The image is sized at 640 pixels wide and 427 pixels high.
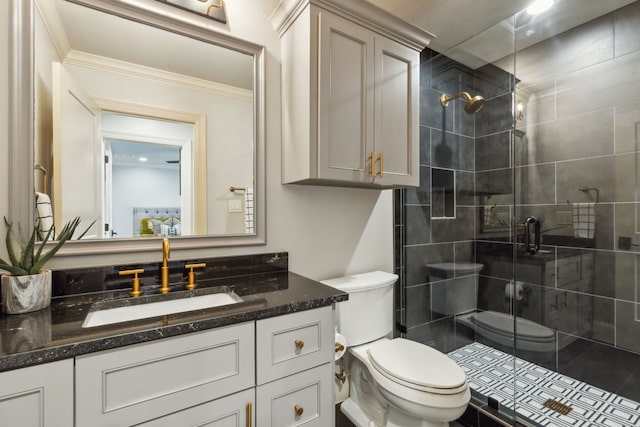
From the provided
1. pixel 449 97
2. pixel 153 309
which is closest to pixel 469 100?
pixel 449 97

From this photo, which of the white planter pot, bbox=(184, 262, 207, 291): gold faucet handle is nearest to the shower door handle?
bbox=(184, 262, 207, 291): gold faucet handle

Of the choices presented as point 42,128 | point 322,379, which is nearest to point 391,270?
point 322,379

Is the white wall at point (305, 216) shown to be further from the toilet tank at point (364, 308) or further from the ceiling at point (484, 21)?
the ceiling at point (484, 21)

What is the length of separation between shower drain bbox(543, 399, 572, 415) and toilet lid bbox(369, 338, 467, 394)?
87 centimetres

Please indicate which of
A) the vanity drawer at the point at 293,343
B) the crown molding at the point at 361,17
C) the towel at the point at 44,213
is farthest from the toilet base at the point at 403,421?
the crown molding at the point at 361,17

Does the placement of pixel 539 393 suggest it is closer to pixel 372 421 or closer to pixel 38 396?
pixel 372 421

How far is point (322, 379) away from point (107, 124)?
4.30 ft

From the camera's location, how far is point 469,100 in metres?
2.22

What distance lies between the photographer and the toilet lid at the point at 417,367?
121 cm

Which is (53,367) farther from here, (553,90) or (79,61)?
(553,90)

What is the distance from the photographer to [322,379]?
3.37 feet

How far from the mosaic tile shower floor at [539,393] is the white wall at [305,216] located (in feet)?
3.21

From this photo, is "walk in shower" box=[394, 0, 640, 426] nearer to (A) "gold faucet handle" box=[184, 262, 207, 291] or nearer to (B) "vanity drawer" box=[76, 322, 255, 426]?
(A) "gold faucet handle" box=[184, 262, 207, 291]

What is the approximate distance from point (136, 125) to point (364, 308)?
1.40 meters
